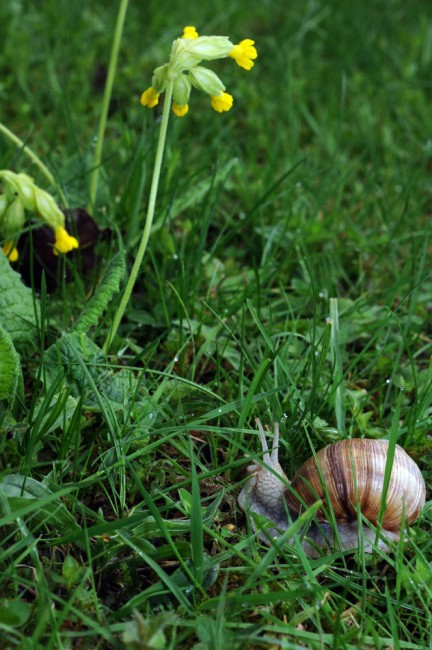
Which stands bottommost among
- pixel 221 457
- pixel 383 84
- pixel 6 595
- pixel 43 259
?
pixel 6 595

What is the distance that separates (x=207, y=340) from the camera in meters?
2.23

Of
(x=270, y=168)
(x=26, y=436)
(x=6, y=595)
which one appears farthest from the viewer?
(x=270, y=168)

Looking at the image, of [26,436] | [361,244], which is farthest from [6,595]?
[361,244]

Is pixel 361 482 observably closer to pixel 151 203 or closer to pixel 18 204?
pixel 151 203

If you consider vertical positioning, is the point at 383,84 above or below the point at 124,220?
above

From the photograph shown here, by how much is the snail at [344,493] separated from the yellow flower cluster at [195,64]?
0.87m

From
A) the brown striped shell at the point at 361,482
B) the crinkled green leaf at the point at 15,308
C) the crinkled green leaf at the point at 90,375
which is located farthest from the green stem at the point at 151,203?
the brown striped shell at the point at 361,482

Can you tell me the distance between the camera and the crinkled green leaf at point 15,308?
2068mm

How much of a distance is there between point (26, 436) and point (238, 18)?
336cm

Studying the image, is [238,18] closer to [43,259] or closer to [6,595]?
[43,259]

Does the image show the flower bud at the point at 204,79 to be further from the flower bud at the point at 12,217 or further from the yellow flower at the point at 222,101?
the flower bud at the point at 12,217

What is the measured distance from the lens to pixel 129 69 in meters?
3.78

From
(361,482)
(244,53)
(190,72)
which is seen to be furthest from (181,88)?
(361,482)

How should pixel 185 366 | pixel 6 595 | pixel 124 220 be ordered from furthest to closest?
pixel 124 220, pixel 185 366, pixel 6 595
